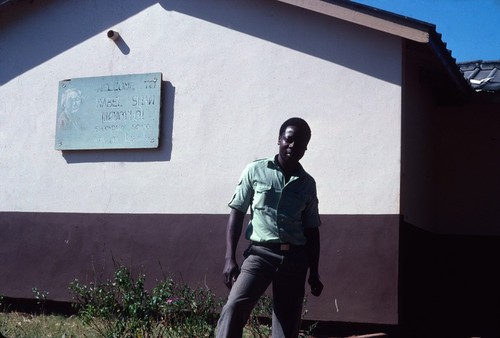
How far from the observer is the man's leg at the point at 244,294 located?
5246 millimetres

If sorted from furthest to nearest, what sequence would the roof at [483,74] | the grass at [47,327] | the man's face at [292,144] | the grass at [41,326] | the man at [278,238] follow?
the roof at [483,74] → the grass at [41,326] → the grass at [47,327] → the man's face at [292,144] → the man at [278,238]

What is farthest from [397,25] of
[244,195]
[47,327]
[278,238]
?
[47,327]

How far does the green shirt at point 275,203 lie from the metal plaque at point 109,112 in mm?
3646

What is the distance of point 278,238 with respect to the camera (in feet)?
18.1

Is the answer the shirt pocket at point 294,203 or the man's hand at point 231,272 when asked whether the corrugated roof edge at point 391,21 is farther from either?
the man's hand at point 231,272

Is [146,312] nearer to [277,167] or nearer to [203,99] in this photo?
[277,167]

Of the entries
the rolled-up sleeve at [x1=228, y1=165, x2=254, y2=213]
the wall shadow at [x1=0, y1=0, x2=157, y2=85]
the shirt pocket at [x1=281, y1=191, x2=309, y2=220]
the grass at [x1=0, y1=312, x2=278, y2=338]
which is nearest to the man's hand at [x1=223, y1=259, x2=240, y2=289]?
the rolled-up sleeve at [x1=228, y1=165, x2=254, y2=213]

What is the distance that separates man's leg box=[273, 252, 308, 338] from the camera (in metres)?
5.48

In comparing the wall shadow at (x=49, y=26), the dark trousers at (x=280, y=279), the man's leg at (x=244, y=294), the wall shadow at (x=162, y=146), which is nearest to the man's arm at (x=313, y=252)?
the dark trousers at (x=280, y=279)

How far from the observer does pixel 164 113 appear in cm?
922

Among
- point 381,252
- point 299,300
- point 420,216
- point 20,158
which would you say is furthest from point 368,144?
point 20,158

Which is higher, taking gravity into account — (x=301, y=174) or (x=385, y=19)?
(x=385, y=19)

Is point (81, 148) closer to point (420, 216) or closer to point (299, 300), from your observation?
point (420, 216)

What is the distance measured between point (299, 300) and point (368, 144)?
3045mm
